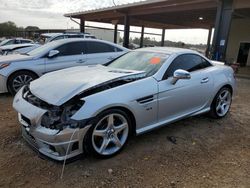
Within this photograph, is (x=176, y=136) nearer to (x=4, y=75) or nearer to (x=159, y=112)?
(x=159, y=112)

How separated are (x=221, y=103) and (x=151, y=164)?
2520mm

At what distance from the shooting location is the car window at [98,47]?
23.9ft

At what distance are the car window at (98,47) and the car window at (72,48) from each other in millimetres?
201

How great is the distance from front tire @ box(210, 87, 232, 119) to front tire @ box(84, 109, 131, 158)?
2242 millimetres

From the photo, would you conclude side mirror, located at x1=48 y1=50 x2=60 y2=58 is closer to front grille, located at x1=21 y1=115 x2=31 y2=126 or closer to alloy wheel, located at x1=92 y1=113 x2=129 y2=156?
front grille, located at x1=21 y1=115 x2=31 y2=126

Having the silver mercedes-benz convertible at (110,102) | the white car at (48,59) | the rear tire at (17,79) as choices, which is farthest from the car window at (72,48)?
the silver mercedes-benz convertible at (110,102)

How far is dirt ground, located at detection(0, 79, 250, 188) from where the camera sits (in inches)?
108

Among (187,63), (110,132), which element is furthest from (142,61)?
(110,132)

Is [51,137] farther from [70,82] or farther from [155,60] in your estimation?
[155,60]

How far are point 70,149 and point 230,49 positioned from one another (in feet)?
65.3

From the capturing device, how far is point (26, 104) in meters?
3.13

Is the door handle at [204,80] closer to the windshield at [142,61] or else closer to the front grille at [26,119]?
the windshield at [142,61]

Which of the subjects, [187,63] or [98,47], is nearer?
[187,63]

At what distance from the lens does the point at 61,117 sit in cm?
279
